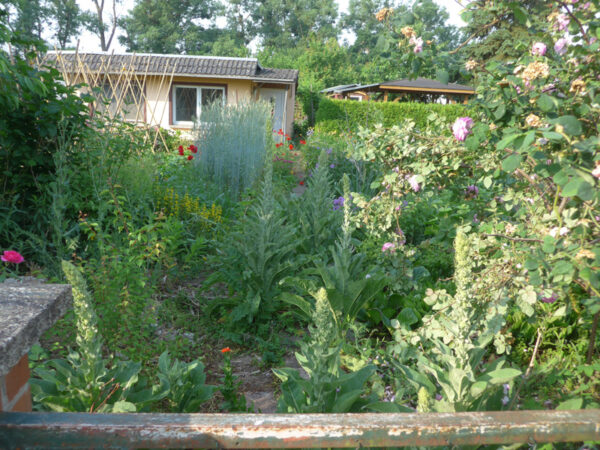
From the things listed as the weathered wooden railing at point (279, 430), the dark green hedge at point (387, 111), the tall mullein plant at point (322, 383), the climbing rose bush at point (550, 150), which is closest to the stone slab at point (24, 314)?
the weathered wooden railing at point (279, 430)

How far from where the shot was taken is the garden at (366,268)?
5.97ft

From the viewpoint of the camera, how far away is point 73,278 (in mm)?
1417

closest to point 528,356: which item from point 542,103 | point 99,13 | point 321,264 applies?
point 321,264

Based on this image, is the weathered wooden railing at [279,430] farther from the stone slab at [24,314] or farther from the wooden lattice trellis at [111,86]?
the wooden lattice trellis at [111,86]

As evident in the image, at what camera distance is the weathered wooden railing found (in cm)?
97

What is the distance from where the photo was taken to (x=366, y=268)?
374 centimetres

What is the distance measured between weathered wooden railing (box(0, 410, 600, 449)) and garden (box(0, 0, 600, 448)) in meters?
0.53

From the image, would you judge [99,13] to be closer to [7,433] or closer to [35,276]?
[35,276]

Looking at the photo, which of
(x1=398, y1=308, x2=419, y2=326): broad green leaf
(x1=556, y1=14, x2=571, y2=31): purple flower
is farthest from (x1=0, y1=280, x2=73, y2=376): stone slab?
(x1=556, y1=14, x2=571, y2=31): purple flower

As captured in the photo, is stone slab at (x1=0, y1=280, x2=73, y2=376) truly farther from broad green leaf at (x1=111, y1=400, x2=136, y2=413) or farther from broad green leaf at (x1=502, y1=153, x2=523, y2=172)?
broad green leaf at (x1=502, y1=153, x2=523, y2=172)

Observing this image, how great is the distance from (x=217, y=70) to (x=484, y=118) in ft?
47.9

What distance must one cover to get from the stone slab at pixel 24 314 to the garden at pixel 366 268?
0.48 feet

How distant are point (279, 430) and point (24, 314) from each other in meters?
0.65

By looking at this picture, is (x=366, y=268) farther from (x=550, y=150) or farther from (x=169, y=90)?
(x=169, y=90)
